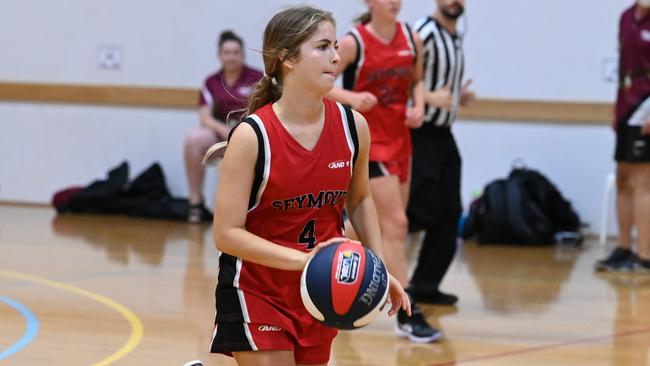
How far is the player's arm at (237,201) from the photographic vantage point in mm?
3033

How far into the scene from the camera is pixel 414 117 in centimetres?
546

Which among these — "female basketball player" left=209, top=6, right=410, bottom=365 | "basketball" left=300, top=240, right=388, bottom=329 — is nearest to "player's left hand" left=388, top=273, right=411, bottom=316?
"female basketball player" left=209, top=6, right=410, bottom=365

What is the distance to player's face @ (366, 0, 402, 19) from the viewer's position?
5.35 metres

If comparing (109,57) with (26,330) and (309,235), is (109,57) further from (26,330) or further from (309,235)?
(309,235)

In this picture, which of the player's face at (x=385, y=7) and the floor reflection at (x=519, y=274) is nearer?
the player's face at (x=385, y=7)

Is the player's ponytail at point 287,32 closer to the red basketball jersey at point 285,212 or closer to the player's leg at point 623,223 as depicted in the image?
the red basketball jersey at point 285,212

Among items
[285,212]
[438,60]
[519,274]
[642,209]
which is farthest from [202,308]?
[642,209]

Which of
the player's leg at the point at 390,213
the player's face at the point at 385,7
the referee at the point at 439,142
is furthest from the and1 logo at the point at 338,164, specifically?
the referee at the point at 439,142

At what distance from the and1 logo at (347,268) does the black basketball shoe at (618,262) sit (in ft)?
16.7

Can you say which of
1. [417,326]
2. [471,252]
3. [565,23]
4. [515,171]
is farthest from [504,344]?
[565,23]

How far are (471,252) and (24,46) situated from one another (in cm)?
495

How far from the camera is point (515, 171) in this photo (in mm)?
8922

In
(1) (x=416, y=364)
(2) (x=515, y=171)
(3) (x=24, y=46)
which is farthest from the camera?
(3) (x=24, y=46)

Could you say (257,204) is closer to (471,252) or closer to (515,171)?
(471,252)
